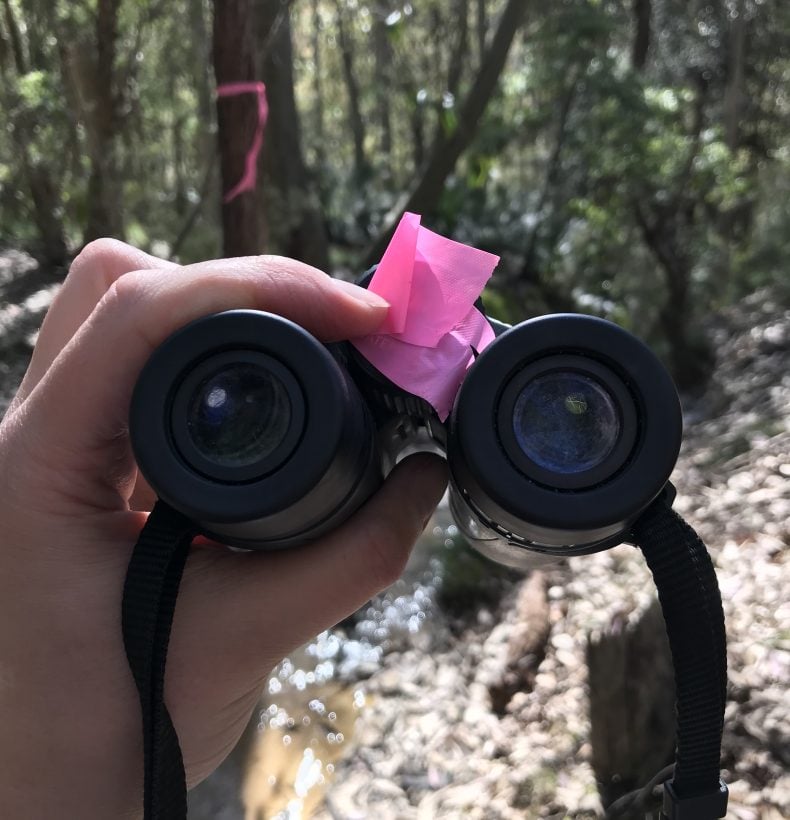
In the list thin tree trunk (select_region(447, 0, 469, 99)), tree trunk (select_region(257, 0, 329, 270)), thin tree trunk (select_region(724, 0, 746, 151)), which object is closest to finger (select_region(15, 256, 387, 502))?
tree trunk (select_region(257, 0, 329, 270))

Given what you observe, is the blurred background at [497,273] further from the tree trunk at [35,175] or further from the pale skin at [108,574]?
the pale skin at [108,574]

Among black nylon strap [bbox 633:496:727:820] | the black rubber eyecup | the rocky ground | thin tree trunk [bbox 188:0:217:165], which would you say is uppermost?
thin tree trunk [bbox 188:0:217:165]

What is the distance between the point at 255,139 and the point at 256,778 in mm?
2468

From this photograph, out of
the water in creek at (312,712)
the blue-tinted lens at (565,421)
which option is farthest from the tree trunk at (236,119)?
the blue-tinted lens at (565,421)

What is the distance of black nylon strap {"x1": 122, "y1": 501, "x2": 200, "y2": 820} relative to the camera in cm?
79

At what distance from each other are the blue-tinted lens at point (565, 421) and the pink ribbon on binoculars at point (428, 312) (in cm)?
13

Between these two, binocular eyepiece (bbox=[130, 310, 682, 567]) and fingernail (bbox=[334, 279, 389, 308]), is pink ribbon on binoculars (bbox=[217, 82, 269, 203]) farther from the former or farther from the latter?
binocular eyepiece (bbox=[130, 310, 682, 567])

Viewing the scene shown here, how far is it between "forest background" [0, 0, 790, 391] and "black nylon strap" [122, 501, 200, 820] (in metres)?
2.62

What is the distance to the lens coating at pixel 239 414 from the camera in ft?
2.58

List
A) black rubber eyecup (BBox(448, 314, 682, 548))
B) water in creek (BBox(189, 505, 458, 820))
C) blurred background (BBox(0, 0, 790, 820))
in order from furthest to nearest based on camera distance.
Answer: water in creek (BBox(189, 505, 458, 820)), blurred background (BBox(0, 0, 790, 820)), black rubber eyecup (BBox(448, 314, 682, 548))

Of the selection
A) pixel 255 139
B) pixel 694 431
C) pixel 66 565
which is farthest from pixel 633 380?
pixel 694 431

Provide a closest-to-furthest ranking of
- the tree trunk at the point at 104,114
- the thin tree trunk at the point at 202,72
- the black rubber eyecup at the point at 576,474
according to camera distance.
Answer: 1. the black rubber eyecup at the point at 576,474
2. the tree trunk at the point at 104,114
3. the thin tree trunk at the point at 202,72

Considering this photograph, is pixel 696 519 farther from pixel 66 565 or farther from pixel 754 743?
pixel 66 565

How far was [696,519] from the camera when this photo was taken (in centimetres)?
299
